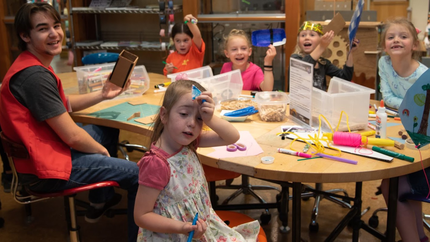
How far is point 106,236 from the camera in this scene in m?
2.64

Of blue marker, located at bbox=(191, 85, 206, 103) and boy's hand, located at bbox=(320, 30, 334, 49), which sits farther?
boy's hand, located at bbox=(320, 30, 334, 49)

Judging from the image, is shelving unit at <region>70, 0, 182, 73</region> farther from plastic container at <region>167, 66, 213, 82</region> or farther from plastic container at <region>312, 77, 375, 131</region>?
plastic container at <region>312, 77, 375, 131</region>

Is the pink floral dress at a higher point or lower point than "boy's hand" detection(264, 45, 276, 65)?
lower

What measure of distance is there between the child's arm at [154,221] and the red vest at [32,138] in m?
0.68

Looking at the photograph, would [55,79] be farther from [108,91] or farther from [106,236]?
[106,236]

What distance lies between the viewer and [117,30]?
220 inches

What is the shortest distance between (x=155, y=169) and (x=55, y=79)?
903 millimetres

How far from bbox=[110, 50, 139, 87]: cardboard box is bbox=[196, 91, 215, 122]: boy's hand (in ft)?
3.37

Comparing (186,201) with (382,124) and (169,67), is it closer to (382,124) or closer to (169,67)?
(382,124)

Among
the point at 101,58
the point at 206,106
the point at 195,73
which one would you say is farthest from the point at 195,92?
the point at 101,58

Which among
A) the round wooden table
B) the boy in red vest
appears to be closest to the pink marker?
the round wooden table

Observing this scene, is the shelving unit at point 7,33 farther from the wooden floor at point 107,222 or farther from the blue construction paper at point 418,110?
the blue construction paper at point 418,110

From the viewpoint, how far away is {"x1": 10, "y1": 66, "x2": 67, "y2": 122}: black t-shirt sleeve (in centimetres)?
191

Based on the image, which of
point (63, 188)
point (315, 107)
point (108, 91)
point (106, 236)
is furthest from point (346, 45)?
point (63, 188)
